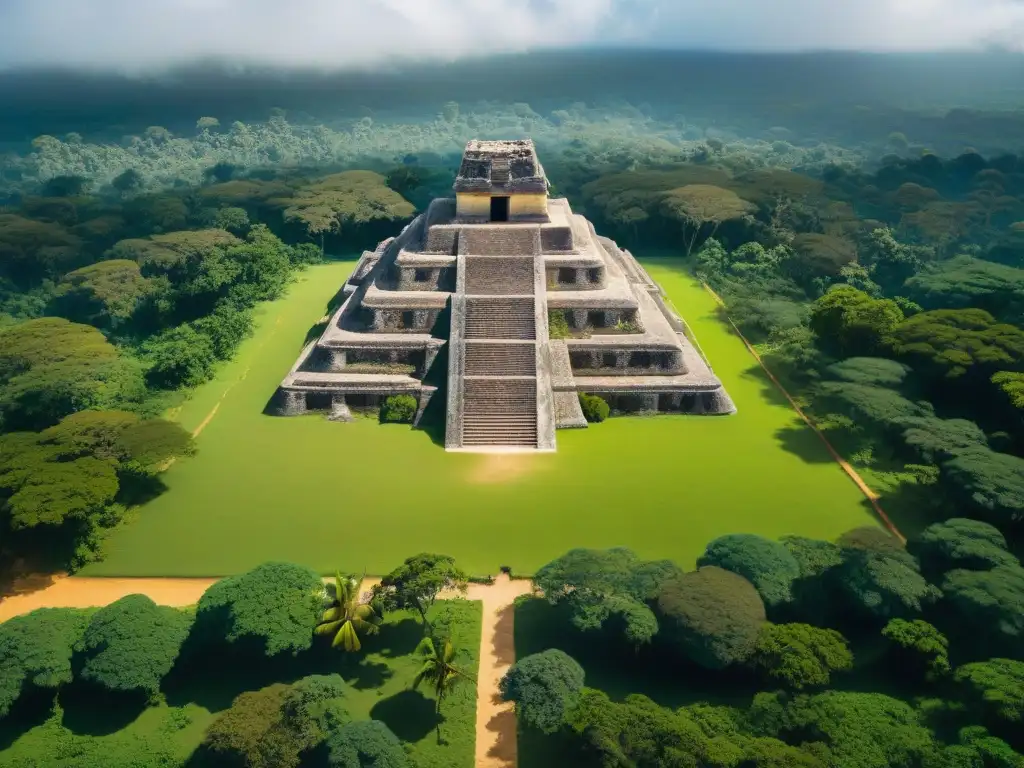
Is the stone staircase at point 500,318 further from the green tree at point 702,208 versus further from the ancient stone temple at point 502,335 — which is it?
the green tree at point 702,208

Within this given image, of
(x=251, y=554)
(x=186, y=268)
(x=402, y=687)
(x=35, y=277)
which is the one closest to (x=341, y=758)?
(x=402, y=687)

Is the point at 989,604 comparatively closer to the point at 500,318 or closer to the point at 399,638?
the point at 399,638

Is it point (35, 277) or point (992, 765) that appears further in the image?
point (35, 277)

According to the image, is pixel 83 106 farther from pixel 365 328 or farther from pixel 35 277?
pixel 365 328

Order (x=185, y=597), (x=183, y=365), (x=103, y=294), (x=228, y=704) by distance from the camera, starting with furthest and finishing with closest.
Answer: (x=103, y=294), (x=183, y=365), (x=185, y=597), (x=228, y=704)

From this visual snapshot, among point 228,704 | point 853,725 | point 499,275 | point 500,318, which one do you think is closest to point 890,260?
point 499,275

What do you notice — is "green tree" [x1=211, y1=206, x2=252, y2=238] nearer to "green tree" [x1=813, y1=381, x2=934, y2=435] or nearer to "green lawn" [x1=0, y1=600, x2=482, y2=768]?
"green tree" [x1=813, y1=381, x2=934, y2=435]
